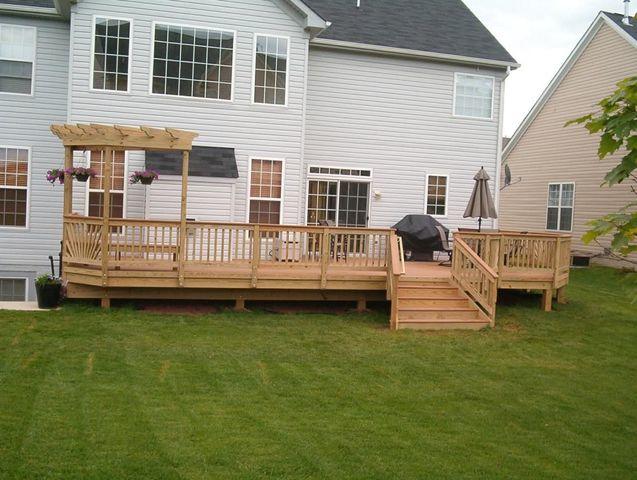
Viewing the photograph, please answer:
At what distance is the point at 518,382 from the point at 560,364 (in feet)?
4.56

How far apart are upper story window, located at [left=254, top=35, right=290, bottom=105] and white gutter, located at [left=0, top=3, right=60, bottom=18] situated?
165 inches

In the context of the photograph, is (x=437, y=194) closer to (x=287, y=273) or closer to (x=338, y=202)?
(x=338, y=202)

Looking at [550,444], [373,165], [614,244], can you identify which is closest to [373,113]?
[373,165]

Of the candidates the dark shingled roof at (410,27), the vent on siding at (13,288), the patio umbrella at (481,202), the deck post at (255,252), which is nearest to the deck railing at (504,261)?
the patio umbrella at (481,202)

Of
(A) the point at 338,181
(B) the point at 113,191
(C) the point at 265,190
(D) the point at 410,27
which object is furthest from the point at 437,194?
(B) the point at 113,191

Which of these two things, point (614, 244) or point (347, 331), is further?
point (347, 331)

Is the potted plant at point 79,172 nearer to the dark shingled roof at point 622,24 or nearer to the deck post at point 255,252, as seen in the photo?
the deck post at point 255,252

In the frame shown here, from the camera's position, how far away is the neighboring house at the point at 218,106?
45.8ft

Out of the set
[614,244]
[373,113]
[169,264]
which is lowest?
[169,264]

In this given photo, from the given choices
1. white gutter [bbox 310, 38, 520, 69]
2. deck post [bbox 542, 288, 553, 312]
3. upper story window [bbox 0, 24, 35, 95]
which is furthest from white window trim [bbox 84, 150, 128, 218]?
deck post [bbox 542, 288, 553, 312]

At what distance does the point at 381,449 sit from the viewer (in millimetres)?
5816

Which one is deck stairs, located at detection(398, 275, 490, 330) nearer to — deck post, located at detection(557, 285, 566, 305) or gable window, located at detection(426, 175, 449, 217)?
deck post, located at detection(557, 285, 566, 305)

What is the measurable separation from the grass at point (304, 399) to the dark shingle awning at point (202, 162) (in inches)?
138

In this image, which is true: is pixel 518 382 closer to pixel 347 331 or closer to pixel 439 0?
pixel 347 331
